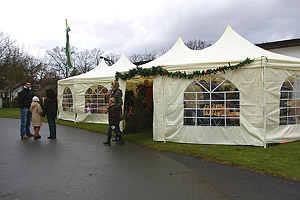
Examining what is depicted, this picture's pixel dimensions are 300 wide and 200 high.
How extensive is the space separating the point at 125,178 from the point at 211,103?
13.1ft

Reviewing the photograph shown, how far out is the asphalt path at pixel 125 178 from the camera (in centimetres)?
393

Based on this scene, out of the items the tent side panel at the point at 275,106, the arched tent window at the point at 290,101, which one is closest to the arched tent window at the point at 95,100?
the tent side panel at the point at 275,106

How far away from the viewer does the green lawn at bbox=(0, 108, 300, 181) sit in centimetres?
500

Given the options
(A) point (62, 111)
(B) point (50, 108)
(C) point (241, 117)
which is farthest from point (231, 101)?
(A) point (62, 111)

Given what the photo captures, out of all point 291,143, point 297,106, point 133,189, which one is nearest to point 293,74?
point 297,106

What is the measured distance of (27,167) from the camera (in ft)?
18.0

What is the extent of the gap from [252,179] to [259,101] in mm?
3162

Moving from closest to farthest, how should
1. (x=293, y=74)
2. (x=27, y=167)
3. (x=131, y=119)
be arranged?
(x=27, y=167) → (x=293, y=74) → (x=131, y=119)

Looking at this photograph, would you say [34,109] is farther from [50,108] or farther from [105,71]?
[105,71]

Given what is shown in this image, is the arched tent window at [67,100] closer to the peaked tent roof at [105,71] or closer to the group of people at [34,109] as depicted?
the peaked tent roof at [105,71]

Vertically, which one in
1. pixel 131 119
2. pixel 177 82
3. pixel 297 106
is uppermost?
pixel 177 82

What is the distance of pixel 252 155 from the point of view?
6.06 metres

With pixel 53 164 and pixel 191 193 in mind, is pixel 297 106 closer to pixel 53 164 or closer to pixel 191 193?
pixel 191 193

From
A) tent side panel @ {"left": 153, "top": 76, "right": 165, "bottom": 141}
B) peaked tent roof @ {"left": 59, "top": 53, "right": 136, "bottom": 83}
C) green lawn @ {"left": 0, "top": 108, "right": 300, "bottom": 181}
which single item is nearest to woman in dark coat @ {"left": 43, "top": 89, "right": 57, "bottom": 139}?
green lawn @ {"left": 0, "top": 108, "right": 300, "bottom": 181}
